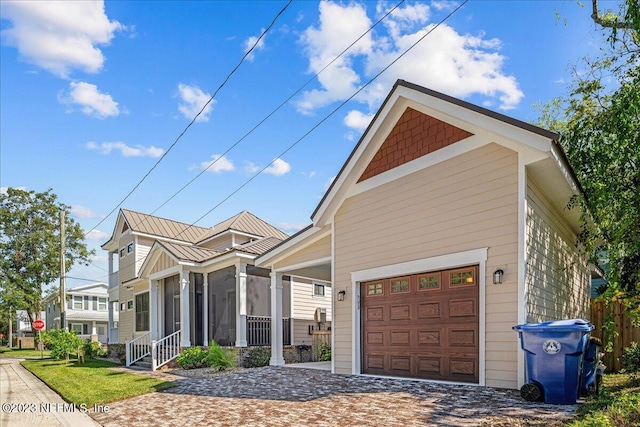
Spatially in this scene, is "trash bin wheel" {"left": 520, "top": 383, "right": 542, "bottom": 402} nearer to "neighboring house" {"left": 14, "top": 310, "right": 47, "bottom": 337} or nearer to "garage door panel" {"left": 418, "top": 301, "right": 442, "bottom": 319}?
"garage door panel" {"left": 418, "top": 301, "right": 442, "bottom": 319}

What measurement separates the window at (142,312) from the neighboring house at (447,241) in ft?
47.2

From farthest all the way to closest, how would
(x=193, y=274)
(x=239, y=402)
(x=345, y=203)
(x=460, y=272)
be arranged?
(x=193, y=274), (x=345, y=203), (x=460, y=272), (x=239, y=402)

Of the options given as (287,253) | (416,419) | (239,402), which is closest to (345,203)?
(287,253)

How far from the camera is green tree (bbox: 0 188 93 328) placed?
136ft

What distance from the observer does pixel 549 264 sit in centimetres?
917

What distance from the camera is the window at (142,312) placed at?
2316cm

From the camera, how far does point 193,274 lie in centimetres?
1814

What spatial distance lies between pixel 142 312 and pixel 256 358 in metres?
10.8

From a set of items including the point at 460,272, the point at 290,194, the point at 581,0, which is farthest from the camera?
the point at 290,194

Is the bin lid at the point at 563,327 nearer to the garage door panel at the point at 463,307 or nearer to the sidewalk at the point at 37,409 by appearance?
the garage door panel at the point at 463,307

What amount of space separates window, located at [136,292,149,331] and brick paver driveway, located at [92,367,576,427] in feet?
45.9

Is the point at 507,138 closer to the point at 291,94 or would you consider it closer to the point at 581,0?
the point at 581,0

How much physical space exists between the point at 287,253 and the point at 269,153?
9.62ft

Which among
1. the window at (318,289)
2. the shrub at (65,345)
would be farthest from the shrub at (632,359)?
the shrub at (65,345)
